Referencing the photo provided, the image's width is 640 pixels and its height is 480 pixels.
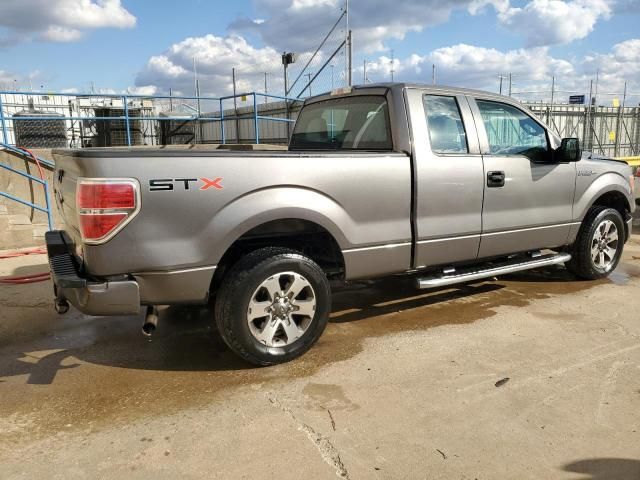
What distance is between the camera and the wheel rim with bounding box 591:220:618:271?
18.6ft

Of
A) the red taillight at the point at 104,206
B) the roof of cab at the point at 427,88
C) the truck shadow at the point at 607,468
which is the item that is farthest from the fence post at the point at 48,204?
the truck shadow at the point at 607,468

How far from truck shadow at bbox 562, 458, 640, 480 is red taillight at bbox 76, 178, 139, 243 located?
2.65 meters

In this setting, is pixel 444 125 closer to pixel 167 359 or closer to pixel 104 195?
pixel 104 195

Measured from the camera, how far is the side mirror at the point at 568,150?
5.00 m

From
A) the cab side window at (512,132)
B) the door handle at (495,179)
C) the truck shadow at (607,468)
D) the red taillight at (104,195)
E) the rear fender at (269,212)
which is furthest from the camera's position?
the cab side window at (512,132)

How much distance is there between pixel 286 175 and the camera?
3461mm

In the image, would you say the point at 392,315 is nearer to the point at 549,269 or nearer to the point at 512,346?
the point at 512,346

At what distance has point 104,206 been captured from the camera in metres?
2.95

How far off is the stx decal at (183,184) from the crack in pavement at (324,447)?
140 cm

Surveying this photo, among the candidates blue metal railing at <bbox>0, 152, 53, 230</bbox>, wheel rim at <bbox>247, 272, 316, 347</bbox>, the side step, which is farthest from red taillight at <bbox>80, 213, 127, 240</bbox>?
blue metal railing at <bbox>0, 152, 53, 230</bbox>

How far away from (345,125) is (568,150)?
2.18m

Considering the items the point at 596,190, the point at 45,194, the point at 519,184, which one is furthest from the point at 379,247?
the point at 45,194

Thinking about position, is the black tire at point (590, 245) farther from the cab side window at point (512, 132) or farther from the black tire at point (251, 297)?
the black tire at point (251, 297)

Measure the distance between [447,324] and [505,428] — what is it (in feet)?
5.52
